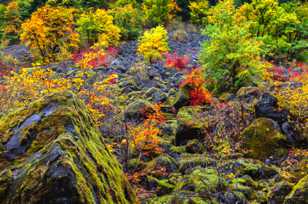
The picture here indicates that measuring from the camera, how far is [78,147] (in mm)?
6414

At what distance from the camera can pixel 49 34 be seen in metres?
38.8

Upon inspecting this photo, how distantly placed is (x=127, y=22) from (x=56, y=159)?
4613 centimetres

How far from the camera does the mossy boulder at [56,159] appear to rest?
18.1ft

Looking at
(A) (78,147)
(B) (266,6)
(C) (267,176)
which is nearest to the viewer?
(A) (78,147)

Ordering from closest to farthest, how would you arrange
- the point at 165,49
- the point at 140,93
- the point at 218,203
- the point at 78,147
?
the point at 78,147 → the point at 218,203 → the point at 140,93 → the point at 165,49

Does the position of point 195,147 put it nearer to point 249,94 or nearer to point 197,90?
point 249,94

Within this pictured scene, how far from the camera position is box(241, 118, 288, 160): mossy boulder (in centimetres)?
1560

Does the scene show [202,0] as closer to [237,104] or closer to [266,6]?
[266,6]

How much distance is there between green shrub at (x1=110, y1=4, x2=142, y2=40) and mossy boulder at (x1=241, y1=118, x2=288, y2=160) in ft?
114

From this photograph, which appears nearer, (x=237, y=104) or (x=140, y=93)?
(x=237, y=104)

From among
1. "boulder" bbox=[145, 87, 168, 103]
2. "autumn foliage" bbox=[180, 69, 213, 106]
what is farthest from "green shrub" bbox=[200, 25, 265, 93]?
"boulder" bbox=[145, 87, 168, 103]

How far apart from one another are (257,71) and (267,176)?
12.7 m

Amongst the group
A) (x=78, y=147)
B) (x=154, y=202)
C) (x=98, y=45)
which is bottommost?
(x=98, y=45)

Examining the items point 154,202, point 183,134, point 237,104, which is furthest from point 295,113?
point 154,202
